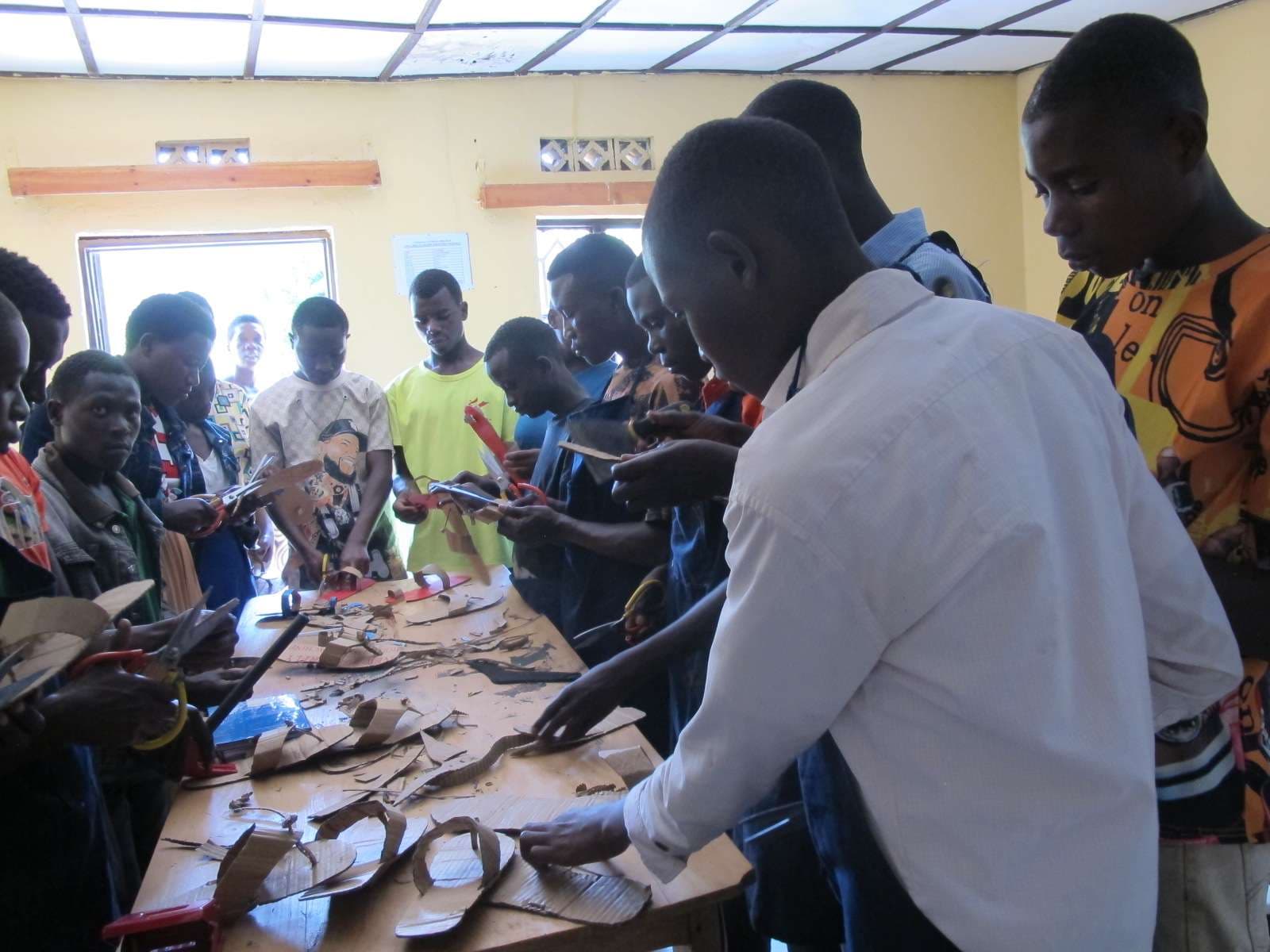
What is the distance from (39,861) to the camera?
1.52 meters

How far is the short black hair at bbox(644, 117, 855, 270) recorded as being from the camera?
1000mm

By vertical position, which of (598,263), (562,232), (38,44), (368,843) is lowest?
(368,843)

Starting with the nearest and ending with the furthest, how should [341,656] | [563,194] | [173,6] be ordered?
1. [341,656]
2. [173,6]
3. [563,194]

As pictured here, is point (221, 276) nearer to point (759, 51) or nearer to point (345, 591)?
point (345, 591)

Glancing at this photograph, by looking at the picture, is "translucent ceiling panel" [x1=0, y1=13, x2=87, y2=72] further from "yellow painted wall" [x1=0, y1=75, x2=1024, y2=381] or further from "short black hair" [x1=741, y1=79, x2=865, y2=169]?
"short black hair" [x1=741, y1=79, x2=865, y2=169]

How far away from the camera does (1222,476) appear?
1.24 meters

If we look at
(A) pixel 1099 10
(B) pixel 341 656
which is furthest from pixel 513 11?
(B) pixel 341 656

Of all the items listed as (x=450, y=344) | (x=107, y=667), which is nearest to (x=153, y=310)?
(x=450, y=344)

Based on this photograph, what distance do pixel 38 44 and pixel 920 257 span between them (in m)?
5.09

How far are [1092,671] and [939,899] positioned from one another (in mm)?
261

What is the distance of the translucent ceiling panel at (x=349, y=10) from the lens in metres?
4.44

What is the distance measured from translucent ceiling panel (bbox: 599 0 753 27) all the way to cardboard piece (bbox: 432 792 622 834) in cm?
447

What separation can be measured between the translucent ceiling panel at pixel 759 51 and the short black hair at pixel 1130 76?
463 cm

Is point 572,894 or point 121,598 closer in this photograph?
point 572,894
